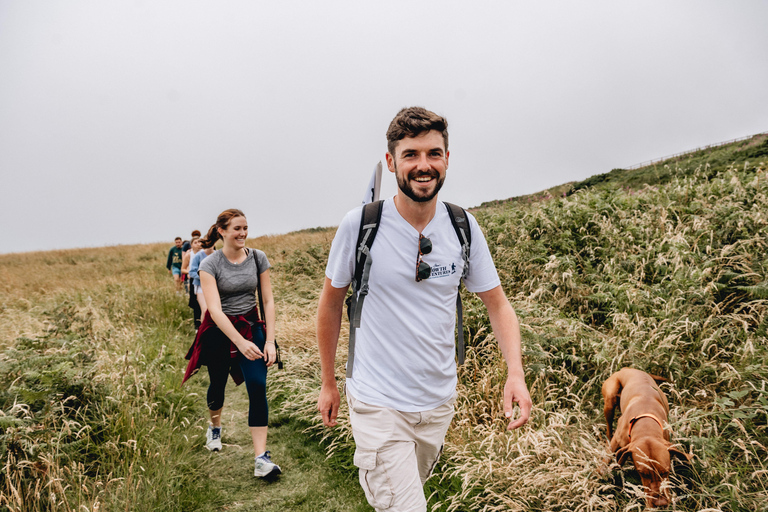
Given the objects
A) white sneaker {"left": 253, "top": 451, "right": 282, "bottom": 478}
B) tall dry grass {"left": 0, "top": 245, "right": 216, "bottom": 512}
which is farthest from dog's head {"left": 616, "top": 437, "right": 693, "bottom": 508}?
tall dry grass {"left": 0, "top": 245, "right": 216, "bottom": 512}

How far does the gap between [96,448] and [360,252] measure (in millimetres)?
3209

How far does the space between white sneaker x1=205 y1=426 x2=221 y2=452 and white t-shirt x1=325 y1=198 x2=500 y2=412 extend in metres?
2.75

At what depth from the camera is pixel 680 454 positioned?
2.80 meters

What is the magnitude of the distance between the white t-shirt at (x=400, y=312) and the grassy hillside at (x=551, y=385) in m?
1.45

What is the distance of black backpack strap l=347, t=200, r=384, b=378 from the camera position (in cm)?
200

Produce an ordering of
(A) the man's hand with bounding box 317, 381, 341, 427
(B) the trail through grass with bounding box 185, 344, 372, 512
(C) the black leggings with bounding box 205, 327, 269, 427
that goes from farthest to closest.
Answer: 1. (C) the black leggings with bounding box 205, 327, 269, 427
2. (B) the trail through grass with bounding box 185, 344, 372, 512
3. (A) the man's hand with bounding box 317, 381, 341, 427

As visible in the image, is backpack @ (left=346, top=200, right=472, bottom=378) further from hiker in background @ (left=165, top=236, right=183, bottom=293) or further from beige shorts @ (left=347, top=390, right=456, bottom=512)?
hiker in background @ (left=165, top=236, right=183, bottom=293)

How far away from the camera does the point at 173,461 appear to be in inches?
144

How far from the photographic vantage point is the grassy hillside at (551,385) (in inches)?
114

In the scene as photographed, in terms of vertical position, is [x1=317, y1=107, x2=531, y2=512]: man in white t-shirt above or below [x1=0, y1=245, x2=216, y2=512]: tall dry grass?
above

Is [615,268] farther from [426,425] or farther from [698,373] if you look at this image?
[426,425]

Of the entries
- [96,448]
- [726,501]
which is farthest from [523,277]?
[96,448]

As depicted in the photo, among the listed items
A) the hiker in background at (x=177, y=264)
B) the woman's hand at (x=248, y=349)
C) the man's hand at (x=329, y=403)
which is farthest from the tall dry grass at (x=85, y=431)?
the hiker in background at (x=177, y=264)

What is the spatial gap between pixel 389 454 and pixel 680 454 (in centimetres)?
209
